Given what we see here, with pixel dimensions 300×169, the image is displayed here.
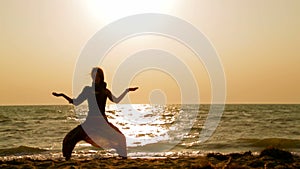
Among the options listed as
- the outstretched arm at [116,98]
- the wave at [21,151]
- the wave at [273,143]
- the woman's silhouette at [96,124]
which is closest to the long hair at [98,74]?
the woman's silhouette at [96,124]

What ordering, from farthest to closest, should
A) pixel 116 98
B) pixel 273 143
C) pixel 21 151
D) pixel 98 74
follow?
pixel 273 143 → pixel 21 151 → pixel 116 98 → pixel 98 74

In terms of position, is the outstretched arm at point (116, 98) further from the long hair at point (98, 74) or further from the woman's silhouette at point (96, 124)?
the long hair at point (98, 74)

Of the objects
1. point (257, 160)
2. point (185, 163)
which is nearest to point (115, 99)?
point (185, 163)

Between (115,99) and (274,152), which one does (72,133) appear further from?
(274,152)

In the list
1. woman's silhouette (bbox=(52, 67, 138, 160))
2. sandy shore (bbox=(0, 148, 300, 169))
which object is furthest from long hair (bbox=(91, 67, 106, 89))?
sandy shore (bbox=(0, 148, 300, 169))

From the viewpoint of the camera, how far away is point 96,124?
10.1m

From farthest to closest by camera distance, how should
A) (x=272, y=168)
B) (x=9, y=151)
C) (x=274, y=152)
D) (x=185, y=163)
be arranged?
(x=9, y=151)
(x=274, y=152)
(x=185, y=163)
(x=272, y=168)

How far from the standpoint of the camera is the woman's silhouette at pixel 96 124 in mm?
10086

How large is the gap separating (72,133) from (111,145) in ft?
3.37

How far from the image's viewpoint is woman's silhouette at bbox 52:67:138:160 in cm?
1009

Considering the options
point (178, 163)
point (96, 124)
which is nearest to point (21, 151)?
point (96, 124)

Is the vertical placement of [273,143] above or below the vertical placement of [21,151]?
below

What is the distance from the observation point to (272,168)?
9898 millimetres

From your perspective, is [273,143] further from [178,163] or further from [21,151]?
[21,151]
